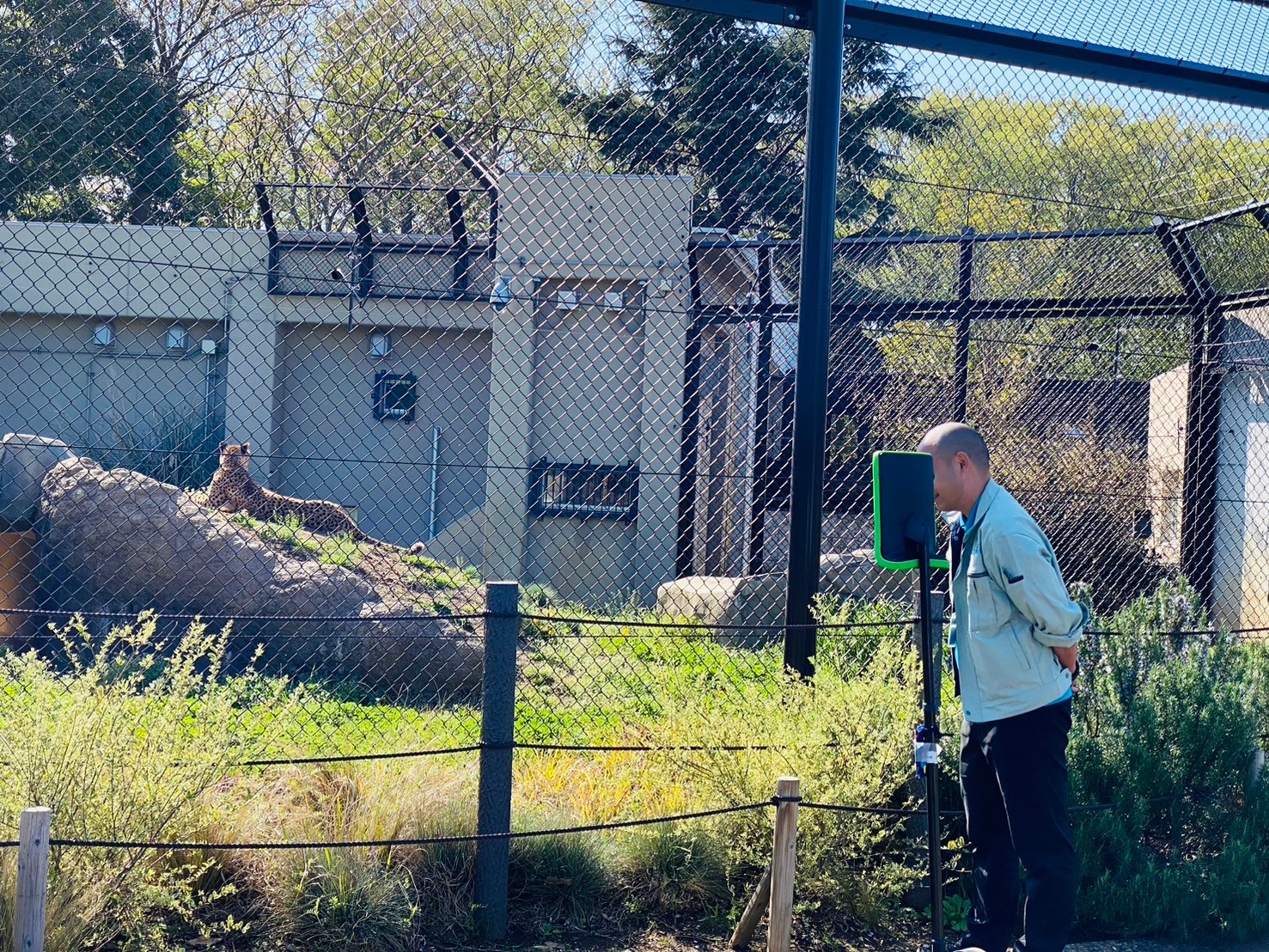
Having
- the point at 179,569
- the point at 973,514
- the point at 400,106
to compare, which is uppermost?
the point at 400,106

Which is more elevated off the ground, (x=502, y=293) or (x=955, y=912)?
(x=502, y=293)

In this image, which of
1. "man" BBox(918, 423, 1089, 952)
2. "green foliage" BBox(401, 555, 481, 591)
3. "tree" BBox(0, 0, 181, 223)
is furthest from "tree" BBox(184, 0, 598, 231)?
"green foliage" BBox(401, 555, 481, 591)

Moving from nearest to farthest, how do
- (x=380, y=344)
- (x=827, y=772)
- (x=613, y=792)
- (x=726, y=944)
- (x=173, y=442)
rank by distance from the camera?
1. (x=726, y=944)
2. (x=827, y=772)
3. (x=613, y=792)
4. (x=380, y=344)
5. (x=173, y=442)

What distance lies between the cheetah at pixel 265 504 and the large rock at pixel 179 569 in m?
1.31

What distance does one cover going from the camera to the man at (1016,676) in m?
3.68

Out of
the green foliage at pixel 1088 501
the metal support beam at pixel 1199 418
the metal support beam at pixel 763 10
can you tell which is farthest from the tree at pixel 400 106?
the green foliage at pixel 1088 501

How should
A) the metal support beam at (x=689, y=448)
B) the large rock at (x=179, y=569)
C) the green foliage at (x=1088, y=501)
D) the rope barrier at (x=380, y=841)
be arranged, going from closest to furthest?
the rope barrier at (x=380, y=841)
the metal support beam at (x=689, y=448)
the large rock at (x=179, y=569)
the green foliage at (x=1088, y=501)

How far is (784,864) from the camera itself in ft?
12.6

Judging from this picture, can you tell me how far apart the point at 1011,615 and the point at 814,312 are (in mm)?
1577

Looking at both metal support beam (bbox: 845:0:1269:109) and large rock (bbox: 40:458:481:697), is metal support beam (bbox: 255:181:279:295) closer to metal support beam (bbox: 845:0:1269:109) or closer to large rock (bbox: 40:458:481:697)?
metal support beam (bbox: 845:0:1269:109)

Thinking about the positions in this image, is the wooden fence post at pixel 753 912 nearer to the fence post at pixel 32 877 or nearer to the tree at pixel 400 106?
the fence post at pixel 32 877

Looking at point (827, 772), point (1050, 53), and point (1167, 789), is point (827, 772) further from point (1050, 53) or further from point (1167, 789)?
point (1050, 53)

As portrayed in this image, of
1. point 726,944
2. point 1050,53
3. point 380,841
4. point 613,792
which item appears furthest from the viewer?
point 1050,53

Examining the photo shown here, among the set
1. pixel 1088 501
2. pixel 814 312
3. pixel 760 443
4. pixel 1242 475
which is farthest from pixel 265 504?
pixel 1242 475
